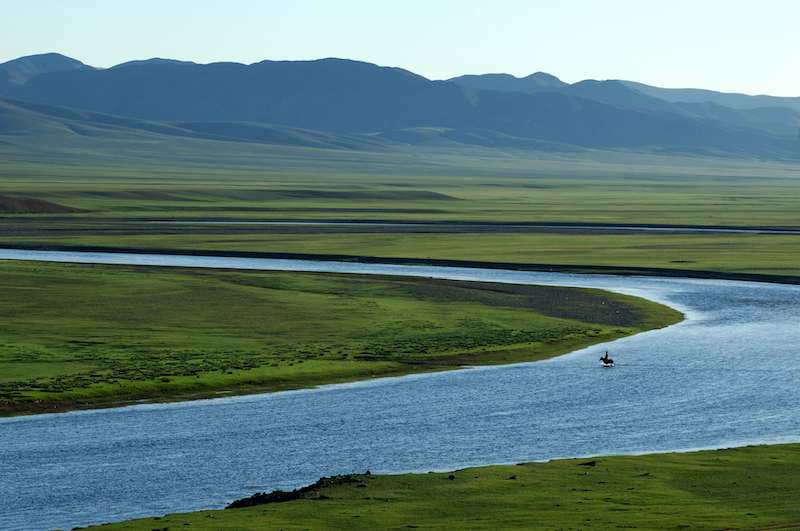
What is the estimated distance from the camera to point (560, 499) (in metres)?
33.8

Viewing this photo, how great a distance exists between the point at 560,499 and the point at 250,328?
35.1 m

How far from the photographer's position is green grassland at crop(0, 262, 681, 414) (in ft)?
173

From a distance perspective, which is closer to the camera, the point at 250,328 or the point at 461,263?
the point at 250,328

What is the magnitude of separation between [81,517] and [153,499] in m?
2.18

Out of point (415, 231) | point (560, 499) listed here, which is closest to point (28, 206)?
point (415, 231)

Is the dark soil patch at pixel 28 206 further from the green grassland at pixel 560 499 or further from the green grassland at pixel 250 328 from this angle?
the green grassland at pixel 560 499

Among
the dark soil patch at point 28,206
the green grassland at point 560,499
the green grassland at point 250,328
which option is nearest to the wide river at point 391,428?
the green grassland at point 560,499

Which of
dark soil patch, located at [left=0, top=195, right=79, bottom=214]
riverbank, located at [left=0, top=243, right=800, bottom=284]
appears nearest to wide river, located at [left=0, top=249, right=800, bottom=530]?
riverbank, located at [left=0, top=243, right=800, bottom=284]

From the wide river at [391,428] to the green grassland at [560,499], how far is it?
241 cm

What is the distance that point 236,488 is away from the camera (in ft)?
120

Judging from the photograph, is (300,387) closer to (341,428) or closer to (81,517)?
(341,428)

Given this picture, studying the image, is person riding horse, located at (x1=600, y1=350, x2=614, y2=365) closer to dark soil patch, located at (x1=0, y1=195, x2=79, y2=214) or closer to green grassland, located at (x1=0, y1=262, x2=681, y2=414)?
green grassland, located at (x1=0, y1=262, x2=681, y2=414)

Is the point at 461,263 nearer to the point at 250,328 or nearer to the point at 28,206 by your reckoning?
the point at 250,328

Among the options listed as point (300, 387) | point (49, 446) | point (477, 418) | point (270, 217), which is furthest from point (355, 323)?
point (270, 217)
